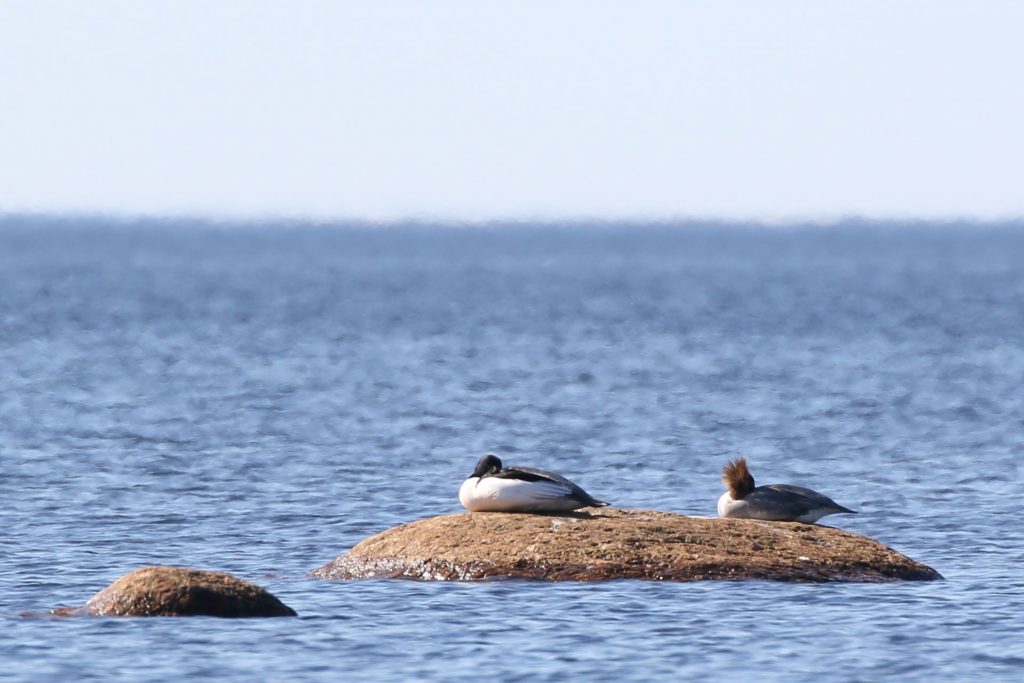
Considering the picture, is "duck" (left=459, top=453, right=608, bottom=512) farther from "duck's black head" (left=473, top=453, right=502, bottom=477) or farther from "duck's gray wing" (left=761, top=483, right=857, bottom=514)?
"duck's gray wing" (left=761, top=483, right=857, bottom=514)

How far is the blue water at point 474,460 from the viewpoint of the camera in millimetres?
16422

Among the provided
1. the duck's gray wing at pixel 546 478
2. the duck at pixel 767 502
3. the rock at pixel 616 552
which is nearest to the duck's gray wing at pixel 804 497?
the duck at pixel 767 502

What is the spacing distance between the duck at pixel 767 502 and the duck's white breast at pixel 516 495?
5.64ft

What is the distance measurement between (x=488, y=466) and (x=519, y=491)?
0.47 m

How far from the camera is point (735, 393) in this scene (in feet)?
149

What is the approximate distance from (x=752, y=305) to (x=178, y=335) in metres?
33.2

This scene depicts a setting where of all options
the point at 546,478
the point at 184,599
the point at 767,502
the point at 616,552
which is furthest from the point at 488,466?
the point at 184,599

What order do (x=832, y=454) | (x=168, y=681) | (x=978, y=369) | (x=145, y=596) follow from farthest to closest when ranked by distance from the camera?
(x=978, y=369) → (x=832, y=454) → (x=145, y=596) → (x=168, y=681)

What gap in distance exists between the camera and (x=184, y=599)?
17.5 meters

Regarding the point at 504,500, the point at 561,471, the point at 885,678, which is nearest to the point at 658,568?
the point at 504,500

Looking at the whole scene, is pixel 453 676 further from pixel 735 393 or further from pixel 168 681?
pixel 735 393

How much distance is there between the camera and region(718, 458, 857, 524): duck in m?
20.6

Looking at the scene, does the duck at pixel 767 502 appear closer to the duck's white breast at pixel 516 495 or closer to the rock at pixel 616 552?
the rock at pixel 616 552

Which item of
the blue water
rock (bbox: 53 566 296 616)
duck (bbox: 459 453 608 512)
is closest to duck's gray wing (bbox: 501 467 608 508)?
duck (bbox: 459 453 608 512)
